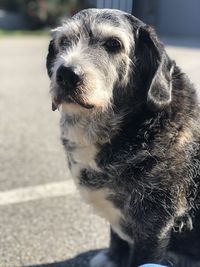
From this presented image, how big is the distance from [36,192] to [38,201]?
8.4 inches

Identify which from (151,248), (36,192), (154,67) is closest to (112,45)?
(154,67)

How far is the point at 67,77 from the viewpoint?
2.96 metres

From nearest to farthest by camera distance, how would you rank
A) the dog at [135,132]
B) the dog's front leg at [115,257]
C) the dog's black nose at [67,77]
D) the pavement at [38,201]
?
1. the dog's black nose at [67,77]
2. the dog at [135,132]
3. the dog's front leg at [115,257]
4. the pavement at [38,201]

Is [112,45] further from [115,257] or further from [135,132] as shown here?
[115,257]

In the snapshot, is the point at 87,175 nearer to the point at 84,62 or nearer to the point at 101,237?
the point at 84,62

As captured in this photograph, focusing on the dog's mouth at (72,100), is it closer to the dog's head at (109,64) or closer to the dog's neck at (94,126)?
the dog's head at (109,64)

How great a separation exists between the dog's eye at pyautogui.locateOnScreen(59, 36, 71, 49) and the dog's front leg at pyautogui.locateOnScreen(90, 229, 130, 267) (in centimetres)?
135

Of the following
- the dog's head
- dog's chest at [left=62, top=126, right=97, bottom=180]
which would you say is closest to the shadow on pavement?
dog's chest at [left=62, top=126, right=97, bottom=180]

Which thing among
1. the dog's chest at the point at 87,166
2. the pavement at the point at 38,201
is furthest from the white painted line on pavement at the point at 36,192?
the dog's chest at the point at 87,166

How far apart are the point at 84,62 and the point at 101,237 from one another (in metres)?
1.67

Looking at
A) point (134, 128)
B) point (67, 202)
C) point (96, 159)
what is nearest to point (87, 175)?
point (96, 159)

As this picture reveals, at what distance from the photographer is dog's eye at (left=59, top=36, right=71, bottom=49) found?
3293 mm

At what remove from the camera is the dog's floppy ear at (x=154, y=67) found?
3.03m

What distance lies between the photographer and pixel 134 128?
3154 mm
